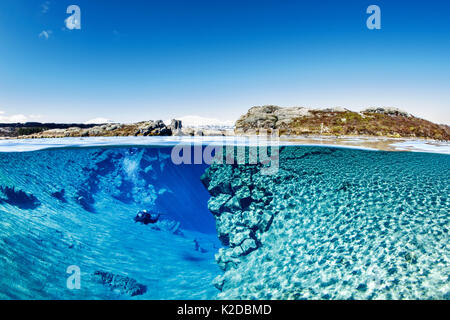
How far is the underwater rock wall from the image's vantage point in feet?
17.7

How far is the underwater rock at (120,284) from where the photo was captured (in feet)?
29.6

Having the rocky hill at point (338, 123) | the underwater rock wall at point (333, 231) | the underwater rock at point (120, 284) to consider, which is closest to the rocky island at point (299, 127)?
the rocky hill at point (338, 123)

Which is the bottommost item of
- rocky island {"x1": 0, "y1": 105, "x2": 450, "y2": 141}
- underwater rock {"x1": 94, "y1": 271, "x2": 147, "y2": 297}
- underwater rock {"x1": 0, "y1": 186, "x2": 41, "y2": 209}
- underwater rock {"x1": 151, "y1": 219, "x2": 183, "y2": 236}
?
underwater rock {"x1": 151, "y1": 219, "x2": 183, "y2": 236}

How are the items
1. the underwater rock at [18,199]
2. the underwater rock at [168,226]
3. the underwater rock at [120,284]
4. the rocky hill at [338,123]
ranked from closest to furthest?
1. the underwater rock at [120,284]
2. the underwater rock at [18,199]
3. the rocky hill at [338,123]
4. the underwater rock at [168,226]

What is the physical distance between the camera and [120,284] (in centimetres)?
921

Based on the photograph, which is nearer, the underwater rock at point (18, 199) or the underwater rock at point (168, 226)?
the underwater rock at point (18, 199)

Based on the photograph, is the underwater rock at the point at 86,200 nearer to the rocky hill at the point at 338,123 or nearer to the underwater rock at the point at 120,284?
the underwater rock at the point at 120,284

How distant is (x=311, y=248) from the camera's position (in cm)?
705

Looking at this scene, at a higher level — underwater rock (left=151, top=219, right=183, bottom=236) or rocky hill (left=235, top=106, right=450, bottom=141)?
rocky hill (left=235, top=106, right=450, bottom=141)

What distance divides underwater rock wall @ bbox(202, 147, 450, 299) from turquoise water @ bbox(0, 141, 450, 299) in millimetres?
38

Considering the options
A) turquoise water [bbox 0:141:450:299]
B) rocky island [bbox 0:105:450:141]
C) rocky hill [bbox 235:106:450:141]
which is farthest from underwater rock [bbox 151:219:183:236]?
rocky hill [bbox 235:106:450:141]

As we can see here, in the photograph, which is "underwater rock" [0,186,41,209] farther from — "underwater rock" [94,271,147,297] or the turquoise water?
"underwater rock" [94,271,147,297]

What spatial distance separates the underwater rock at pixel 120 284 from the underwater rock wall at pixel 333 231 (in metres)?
3.91
